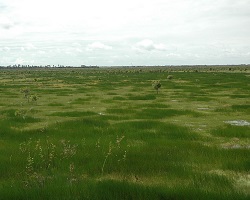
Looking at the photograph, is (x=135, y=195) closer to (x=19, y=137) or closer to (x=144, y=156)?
(x=144, y=156)

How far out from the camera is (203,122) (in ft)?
63.7

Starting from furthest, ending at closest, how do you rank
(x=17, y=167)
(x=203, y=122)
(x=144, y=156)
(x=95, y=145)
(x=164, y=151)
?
(x=203, y=122) < (x=95, y=145) < (x=164, y=151) < (x=144, y=156) < (x=17, y=167)

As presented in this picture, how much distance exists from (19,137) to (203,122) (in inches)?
379

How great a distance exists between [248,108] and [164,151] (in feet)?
46.3

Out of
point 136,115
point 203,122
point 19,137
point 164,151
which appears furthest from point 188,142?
point 136,115

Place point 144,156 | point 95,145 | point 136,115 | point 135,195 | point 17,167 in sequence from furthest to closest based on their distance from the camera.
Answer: point 136,115 → point 95,145 → point 144,156 → point 17,167 → point 135,195

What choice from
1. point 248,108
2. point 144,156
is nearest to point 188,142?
point 144,156

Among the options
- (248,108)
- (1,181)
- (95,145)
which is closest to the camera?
(1,181)

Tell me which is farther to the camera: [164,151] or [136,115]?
[136,115]

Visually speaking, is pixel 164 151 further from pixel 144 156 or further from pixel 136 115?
pixel 136 115

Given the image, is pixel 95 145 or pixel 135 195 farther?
pixel 95 145

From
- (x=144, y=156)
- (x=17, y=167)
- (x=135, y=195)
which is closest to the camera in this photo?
(x=135, y=195)

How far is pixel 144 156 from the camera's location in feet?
38.5

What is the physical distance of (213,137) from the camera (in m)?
15.4
